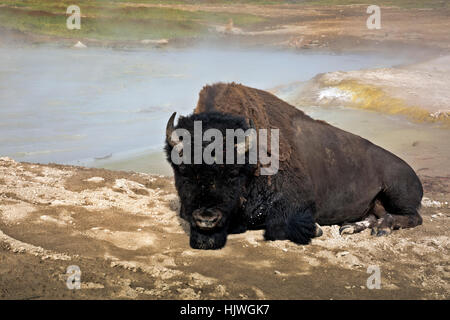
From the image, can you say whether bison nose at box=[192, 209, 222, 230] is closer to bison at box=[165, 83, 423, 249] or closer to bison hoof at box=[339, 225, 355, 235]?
bison at box=[165, 83, 423, 249]

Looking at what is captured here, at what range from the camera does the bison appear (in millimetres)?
4457

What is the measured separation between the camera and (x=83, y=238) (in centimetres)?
458

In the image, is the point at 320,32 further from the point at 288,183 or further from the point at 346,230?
the point at 288,183

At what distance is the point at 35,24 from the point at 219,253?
25.1 meters

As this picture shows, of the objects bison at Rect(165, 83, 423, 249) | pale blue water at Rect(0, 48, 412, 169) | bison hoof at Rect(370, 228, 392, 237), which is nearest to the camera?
bison at Rect(165, 83, 423, 249)

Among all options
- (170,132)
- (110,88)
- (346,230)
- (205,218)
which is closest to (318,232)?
(346,230)

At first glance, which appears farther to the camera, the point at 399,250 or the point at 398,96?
the point at 398,96

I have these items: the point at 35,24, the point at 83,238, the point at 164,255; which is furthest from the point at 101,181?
the point at 35,24

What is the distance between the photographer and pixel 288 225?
16.4ft

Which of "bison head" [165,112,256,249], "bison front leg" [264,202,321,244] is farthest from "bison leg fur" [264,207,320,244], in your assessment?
"bison head" [165,112,256,249]

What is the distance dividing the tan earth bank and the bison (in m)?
0.15

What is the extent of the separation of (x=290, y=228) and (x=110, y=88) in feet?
39.4

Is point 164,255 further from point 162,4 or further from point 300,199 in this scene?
point 162,4

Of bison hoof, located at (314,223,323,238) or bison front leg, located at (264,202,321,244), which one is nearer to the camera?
bison front leg, located at (264,202,321,244)
